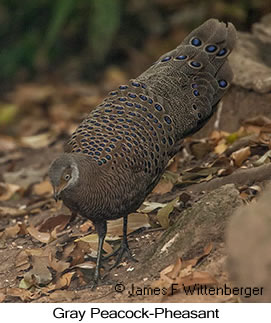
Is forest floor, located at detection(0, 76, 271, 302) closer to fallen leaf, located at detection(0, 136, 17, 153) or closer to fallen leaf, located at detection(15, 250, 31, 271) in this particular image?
fallen leaf, located at detection(15, 250, 31, 271)

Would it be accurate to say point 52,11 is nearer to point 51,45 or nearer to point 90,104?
point 51,45

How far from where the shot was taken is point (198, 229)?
16.0 feet

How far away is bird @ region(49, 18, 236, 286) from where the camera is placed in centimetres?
466

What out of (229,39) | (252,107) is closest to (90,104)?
(252,107)

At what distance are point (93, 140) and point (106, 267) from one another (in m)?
0.91

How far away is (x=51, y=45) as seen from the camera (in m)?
11.1

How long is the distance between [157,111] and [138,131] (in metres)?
0.29

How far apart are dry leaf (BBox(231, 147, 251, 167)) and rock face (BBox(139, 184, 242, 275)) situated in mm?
974

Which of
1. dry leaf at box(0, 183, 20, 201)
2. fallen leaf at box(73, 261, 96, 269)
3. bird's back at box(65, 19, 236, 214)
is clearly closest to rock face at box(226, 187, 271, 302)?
bird's back at box(65, 19, 236, 214)

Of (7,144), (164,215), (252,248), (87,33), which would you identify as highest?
(87,33)

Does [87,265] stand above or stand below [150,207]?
below

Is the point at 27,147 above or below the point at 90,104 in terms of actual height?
below

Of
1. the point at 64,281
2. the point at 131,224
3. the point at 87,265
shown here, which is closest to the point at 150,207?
the point at 131,224

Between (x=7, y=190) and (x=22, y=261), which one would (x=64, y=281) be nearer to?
(x=22, y=261)
